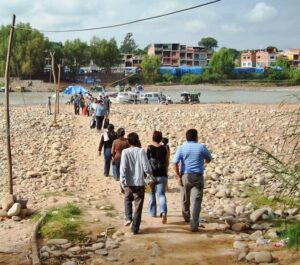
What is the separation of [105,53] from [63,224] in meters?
89.0

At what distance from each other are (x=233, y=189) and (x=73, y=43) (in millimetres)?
83031

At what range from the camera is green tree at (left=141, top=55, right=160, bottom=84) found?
9381cm

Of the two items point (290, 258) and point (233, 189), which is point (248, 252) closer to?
point (290, 258)

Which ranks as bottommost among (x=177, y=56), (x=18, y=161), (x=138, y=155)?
(x=18, y=161)

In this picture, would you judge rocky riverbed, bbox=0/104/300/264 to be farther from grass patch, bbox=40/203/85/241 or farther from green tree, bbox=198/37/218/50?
green tree, bbox=198/37/218/50

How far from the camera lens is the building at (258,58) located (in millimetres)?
125631

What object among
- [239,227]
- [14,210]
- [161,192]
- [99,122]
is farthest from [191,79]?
[239,227]

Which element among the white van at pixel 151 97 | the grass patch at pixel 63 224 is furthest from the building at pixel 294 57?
the grass patch at pixel 63 224

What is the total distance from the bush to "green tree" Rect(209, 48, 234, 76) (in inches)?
202

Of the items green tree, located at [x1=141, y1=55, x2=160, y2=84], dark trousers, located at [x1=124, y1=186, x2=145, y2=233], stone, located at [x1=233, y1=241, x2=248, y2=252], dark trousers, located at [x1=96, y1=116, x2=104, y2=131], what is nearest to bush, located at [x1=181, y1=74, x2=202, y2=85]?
green tree, located at [x1=141, y1=55, x2=160, y2=84]

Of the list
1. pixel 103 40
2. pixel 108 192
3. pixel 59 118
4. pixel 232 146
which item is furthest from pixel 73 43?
pixel 108 192

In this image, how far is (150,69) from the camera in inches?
3706

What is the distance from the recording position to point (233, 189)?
10.5 metres

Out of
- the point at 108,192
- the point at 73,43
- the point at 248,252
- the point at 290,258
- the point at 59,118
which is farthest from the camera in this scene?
the point at 73,43
